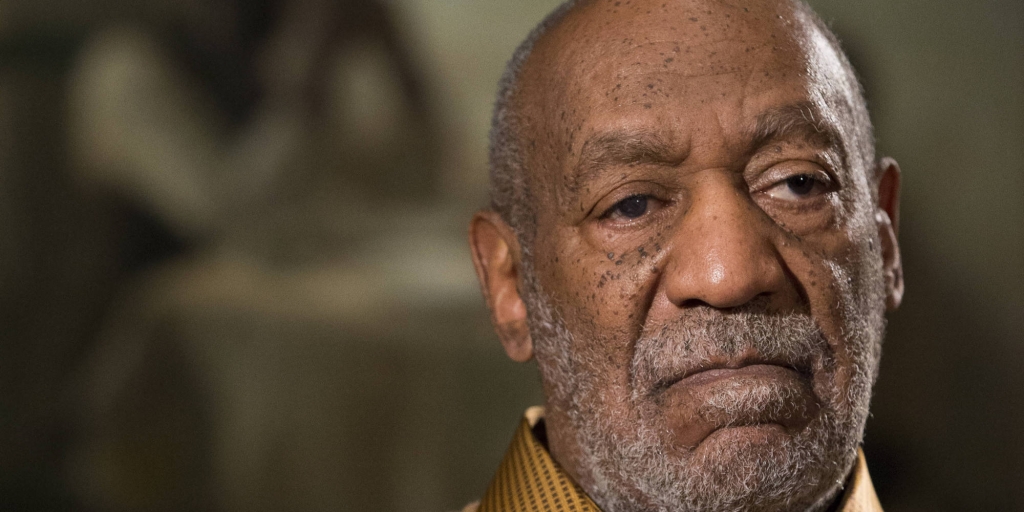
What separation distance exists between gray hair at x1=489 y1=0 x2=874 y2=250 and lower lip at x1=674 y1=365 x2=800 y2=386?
0.45m

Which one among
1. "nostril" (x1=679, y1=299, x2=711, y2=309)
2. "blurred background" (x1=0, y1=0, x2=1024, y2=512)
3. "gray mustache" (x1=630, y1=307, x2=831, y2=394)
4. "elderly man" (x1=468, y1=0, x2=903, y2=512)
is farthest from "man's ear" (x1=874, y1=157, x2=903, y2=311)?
"blurred background" (x1=0, y1=0, x2=1024, y2=512)

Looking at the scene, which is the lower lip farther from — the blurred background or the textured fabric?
the blurred background

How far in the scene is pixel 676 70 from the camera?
1.61m

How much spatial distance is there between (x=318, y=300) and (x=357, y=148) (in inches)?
19.6

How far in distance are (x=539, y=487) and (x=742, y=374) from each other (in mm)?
458

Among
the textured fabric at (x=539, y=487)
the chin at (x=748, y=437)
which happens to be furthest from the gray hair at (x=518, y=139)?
the chin at (x=748, y=437)

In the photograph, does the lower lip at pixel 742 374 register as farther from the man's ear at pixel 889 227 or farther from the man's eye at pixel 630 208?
the man's ear at pixel 889 227

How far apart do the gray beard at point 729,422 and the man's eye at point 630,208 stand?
0.66 ft

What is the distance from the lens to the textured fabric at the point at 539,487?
66.2 inches

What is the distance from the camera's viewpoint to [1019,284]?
120 inches

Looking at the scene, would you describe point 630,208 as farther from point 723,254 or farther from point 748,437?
point 748,437

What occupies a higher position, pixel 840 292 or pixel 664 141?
pixel 664 141

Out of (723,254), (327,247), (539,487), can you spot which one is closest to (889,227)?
(723,254)

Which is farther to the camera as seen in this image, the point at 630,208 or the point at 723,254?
the point at 630,208
